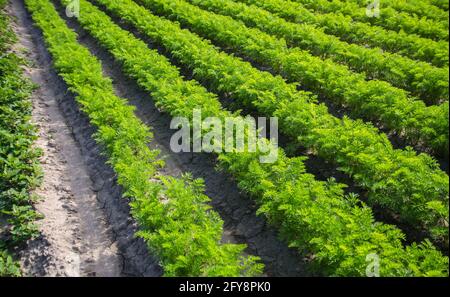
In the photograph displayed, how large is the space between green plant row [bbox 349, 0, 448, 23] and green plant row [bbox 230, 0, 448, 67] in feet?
5.92

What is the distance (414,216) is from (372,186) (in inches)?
36.8

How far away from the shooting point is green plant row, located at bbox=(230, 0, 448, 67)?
12438 millimetres

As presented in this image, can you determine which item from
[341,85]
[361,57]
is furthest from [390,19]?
[341,85]

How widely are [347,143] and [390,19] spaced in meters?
8.96

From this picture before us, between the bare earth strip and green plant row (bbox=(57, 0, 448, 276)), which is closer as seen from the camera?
green plant row (bbox=(57, 0, 448, 276))

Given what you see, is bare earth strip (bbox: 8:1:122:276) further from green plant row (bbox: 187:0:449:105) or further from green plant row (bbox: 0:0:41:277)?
green plant row (bbox: 187:0:449:105)

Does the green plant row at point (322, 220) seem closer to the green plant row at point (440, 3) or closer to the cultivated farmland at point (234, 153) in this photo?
the cultivated farmland at point (234, 153)

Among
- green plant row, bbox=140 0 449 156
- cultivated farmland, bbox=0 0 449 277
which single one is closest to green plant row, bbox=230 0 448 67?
cultivated farmland, bbox=0 0 449 277

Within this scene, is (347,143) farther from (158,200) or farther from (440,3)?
(440,3)

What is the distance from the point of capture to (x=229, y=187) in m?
9.12

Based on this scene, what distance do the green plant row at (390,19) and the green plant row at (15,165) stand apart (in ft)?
40.8

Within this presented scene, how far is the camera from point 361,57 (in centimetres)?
1227

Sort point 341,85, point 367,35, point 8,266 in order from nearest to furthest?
point 8,266
point 341,85
point 367,35

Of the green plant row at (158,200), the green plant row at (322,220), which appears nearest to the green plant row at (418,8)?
the green plant row at (322,220)
